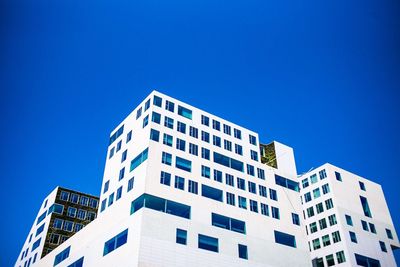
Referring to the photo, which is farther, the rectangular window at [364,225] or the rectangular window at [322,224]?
the rectangular window at [322,224]

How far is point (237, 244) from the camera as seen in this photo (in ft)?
203

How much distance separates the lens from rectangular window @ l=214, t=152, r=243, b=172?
70.0 m

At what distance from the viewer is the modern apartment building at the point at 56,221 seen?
89.6 m

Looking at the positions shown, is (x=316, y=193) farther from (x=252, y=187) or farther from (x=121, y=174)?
(x=121, y=174)

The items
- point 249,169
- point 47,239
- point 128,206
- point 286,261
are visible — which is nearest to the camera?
point 128,206

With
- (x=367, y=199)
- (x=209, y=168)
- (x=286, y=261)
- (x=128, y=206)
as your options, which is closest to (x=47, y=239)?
Result: (x=128, y=206)

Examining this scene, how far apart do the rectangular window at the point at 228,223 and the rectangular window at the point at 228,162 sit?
10456 millimetres

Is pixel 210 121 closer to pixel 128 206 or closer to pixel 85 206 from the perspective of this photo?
pixel 128 206

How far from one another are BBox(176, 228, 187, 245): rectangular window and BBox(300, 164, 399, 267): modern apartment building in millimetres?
40678

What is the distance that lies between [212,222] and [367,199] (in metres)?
49.0

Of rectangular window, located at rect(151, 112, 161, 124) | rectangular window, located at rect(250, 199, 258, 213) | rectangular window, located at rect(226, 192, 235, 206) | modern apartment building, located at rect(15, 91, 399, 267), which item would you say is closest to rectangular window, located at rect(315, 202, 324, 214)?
modern apartment building, located at rect(15, 91, 399, 267)

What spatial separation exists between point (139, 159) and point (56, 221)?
1609 inches

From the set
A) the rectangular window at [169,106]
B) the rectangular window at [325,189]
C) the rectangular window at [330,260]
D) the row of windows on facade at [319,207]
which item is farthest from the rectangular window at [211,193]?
the rectangular window at [325,189]

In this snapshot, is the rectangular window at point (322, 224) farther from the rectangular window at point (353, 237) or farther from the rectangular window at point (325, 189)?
the rectangular window at point (325, 189)
